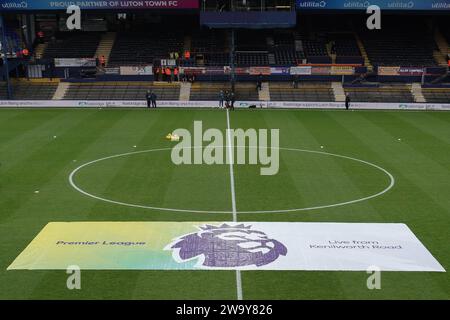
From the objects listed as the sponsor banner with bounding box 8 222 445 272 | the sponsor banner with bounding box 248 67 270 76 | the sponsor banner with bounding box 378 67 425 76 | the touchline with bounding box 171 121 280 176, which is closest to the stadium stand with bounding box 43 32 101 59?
the sponsor banner with bounding box 248 67 270 76

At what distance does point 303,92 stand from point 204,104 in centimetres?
987

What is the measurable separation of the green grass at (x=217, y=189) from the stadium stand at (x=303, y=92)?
432 inches

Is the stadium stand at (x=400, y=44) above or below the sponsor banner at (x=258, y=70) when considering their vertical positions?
above

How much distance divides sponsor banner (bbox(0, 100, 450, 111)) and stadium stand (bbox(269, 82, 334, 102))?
3483 millimetres

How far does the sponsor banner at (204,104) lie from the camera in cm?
4481

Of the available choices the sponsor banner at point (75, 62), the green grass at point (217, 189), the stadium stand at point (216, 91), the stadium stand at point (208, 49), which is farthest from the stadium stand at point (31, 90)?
the stadium stand at point (216, 91)

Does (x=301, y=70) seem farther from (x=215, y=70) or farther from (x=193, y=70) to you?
(x=193, y=70)

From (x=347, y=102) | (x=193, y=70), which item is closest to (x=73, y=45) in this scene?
(x=193, y=70)

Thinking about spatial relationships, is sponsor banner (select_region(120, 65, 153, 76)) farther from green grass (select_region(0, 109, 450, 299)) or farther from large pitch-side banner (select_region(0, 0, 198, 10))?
green grass (select_region(0, 109, 450, 299))

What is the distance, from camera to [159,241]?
14.6 m

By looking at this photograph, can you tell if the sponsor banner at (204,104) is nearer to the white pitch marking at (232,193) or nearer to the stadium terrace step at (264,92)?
the stadium terrace step at (264,92)

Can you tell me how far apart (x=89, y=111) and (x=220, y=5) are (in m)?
15.6
